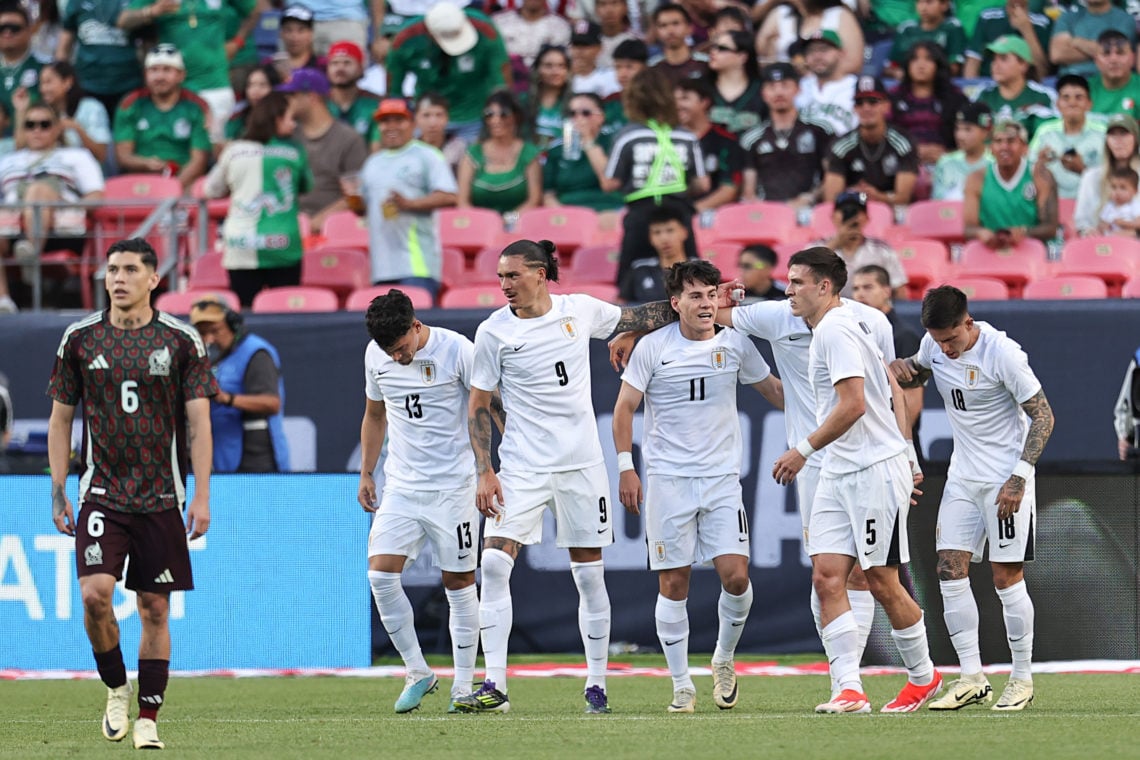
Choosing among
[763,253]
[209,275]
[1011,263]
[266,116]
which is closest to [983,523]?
[763,253]

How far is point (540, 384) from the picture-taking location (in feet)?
30.0

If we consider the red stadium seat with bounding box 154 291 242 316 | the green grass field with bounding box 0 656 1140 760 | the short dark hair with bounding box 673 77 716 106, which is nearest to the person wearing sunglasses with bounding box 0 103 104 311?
the red stadium seat with bounding box 154 291 242 316

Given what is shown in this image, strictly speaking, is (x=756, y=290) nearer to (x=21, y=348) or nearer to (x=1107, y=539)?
(x=1107, y=539)

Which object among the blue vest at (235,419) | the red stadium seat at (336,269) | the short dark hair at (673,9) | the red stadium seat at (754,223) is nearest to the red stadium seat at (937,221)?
the red stadium seat at (754,223)

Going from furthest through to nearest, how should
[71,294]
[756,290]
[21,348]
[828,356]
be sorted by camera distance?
1. [71,294]
2. [21,348]
3. [756,290]
4. [828,356]

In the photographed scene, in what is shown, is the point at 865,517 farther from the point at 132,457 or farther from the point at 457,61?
the point at 457,61

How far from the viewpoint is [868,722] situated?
26.6ft

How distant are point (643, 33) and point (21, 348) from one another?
25.5ft

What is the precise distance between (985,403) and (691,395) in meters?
1.48

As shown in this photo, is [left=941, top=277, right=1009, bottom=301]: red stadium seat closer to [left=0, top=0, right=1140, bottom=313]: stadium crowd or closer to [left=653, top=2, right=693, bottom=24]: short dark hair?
[left=0, top=0, right=1140, bottom=313]: stadium crowd

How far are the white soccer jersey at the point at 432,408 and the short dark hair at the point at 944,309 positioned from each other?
236 cm

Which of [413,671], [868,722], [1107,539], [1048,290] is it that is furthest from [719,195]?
[868,722]

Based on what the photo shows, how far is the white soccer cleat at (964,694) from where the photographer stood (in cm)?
899

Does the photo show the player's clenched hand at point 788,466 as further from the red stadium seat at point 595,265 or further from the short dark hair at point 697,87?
the short dark hair at point 697,87
